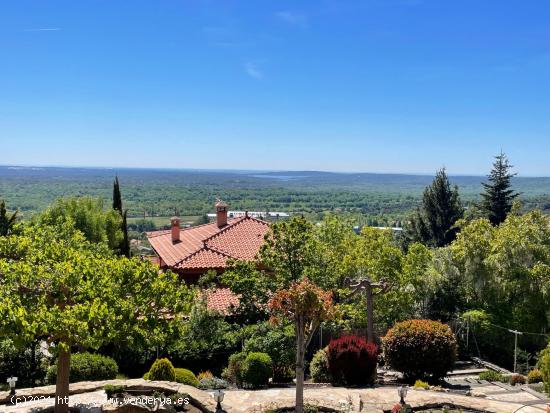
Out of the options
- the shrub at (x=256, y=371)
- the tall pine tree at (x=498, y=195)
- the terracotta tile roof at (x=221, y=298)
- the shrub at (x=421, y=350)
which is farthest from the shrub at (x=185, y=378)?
the tall pine tree at (x=498, y=195)

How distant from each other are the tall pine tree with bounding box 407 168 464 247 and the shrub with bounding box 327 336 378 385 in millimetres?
36714

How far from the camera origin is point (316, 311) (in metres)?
11.7

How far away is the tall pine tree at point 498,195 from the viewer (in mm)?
45406

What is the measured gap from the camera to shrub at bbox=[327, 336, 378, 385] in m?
15.2

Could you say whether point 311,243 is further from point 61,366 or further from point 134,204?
point 134,204

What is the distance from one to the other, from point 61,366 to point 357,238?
1836 centimetres

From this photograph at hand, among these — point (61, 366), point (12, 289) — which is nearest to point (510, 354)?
point (61, 366)

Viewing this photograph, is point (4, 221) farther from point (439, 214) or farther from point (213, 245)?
point (439, 214)

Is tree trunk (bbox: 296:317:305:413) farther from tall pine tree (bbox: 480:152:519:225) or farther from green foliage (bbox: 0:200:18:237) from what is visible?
tall pine tree (bbox: 480:152:519:225)

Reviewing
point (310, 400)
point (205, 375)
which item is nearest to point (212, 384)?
point (205, 375)

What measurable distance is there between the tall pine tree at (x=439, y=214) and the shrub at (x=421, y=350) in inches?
1378

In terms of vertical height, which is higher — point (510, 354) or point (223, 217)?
point (223, 217)

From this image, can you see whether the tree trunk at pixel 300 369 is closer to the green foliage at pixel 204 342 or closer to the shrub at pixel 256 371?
the shrub at pixel 256 371

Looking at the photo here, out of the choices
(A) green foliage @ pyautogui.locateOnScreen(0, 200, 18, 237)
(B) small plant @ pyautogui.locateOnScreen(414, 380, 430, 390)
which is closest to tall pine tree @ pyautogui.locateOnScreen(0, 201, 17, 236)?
(A) green foliage @ pyautogui.locateOnScreen(0, 200, 18, 237)
